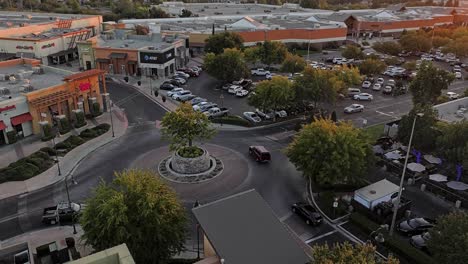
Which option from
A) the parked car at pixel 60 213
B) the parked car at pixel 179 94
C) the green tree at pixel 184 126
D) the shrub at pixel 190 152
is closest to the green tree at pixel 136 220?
the parked car at pixel 60 213

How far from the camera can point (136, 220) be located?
23.3 meters

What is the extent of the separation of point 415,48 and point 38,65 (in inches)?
3333

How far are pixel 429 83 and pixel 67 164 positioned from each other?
4703 cm

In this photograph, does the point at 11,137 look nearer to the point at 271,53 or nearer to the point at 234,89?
the point at 234,89

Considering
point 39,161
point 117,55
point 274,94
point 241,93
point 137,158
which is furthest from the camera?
point 117,55

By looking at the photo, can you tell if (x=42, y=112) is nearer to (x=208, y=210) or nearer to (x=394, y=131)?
(x=208, y=210)

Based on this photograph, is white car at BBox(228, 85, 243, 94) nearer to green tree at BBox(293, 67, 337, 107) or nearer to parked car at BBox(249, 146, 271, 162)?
green tree at BBox(293, 67, 337, 107)

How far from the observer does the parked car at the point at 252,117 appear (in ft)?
170

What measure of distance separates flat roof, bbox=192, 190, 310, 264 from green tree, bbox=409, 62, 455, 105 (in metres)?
37.5

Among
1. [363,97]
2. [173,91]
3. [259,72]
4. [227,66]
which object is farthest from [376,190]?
[259,72]

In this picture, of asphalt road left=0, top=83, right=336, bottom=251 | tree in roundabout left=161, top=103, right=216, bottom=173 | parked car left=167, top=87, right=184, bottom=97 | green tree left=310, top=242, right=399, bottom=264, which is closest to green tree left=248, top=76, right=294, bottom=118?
asphalt road left=0, top=83, right=336, bottom=251

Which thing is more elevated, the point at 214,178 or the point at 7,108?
the point at 7,108

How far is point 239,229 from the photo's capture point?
2303 cm

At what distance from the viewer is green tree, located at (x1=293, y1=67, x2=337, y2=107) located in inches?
2015
